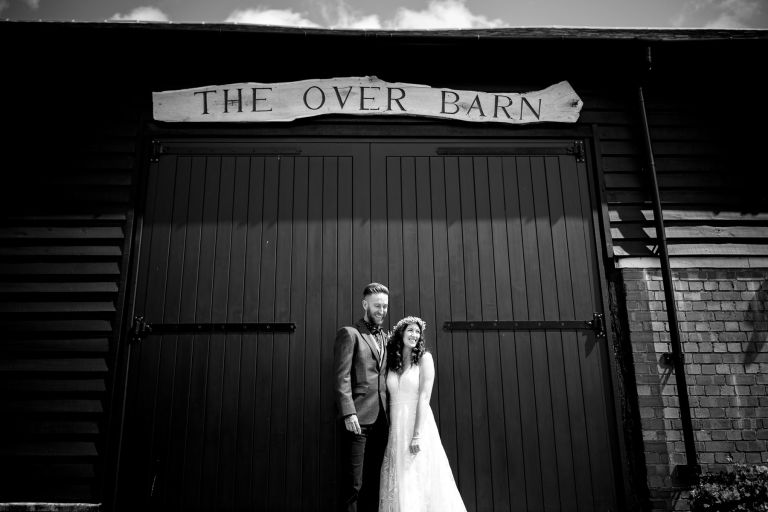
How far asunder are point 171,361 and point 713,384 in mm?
4614

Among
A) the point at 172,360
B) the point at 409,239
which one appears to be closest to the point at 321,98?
the point at 409,239

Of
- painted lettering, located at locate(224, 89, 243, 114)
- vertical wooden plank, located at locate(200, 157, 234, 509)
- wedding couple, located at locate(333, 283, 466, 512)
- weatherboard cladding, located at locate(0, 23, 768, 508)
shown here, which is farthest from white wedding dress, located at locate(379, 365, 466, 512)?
painted lettering, located at locate(224, 89, 243, 114)

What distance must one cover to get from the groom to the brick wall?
2.28 m

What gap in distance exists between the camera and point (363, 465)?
413 centimetres

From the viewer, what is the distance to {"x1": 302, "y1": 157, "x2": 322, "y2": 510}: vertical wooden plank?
15.6 ft

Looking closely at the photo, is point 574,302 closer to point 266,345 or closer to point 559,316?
point 559,316

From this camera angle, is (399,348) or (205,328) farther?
(205,328)

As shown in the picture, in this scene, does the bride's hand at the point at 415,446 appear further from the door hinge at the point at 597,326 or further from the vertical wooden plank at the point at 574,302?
the door hinge at the point at 597,326

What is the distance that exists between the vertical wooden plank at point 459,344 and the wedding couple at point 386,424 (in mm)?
648

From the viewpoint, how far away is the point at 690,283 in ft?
17.2

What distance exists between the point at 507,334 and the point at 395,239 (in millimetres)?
1306

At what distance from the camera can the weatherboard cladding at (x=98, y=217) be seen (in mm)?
4824

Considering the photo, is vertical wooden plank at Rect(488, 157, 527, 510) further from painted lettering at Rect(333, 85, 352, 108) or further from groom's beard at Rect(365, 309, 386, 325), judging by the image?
painted lettering at Rect(333, 85, 352, 108)

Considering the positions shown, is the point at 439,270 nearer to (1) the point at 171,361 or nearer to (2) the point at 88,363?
(1) the point at 171,361
